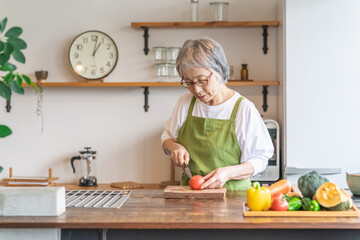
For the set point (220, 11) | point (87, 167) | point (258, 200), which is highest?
point (220, 11)

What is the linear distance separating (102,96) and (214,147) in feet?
6.98

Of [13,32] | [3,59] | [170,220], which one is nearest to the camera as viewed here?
[13,32]

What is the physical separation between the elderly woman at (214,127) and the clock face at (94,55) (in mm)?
1842

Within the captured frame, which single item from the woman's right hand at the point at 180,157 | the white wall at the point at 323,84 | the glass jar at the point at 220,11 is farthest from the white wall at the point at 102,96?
the woman's right hand at the point at 180,157

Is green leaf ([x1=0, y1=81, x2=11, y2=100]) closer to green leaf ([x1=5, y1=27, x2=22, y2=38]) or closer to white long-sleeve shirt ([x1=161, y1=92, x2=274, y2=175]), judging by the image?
green leaf ([x1=5, y1=27, x2=22, y2=38])

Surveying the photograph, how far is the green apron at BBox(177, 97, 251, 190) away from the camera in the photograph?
2.94 m

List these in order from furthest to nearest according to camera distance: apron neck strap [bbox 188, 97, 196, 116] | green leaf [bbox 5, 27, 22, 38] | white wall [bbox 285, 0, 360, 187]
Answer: white wall [bbox 285, 0, 360, 187] < apron neck strap [bbox 188, 97, 196, 116] < green leaf [bbox 5, 27, 22, 38]

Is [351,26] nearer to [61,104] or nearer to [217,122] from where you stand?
[217,122]

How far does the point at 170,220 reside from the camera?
2086 millimetres

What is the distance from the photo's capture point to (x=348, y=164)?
13.6 feet

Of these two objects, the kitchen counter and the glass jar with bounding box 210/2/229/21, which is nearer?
the kitchen counter

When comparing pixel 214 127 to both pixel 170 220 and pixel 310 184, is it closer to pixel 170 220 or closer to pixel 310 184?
pixel 310 184

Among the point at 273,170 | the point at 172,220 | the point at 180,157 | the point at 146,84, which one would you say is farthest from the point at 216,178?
the point at 146,84

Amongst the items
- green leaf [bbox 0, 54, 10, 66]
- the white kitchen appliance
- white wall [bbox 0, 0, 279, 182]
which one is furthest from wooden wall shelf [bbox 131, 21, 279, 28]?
green leaf [bbox 0, 54, 10, 66]
